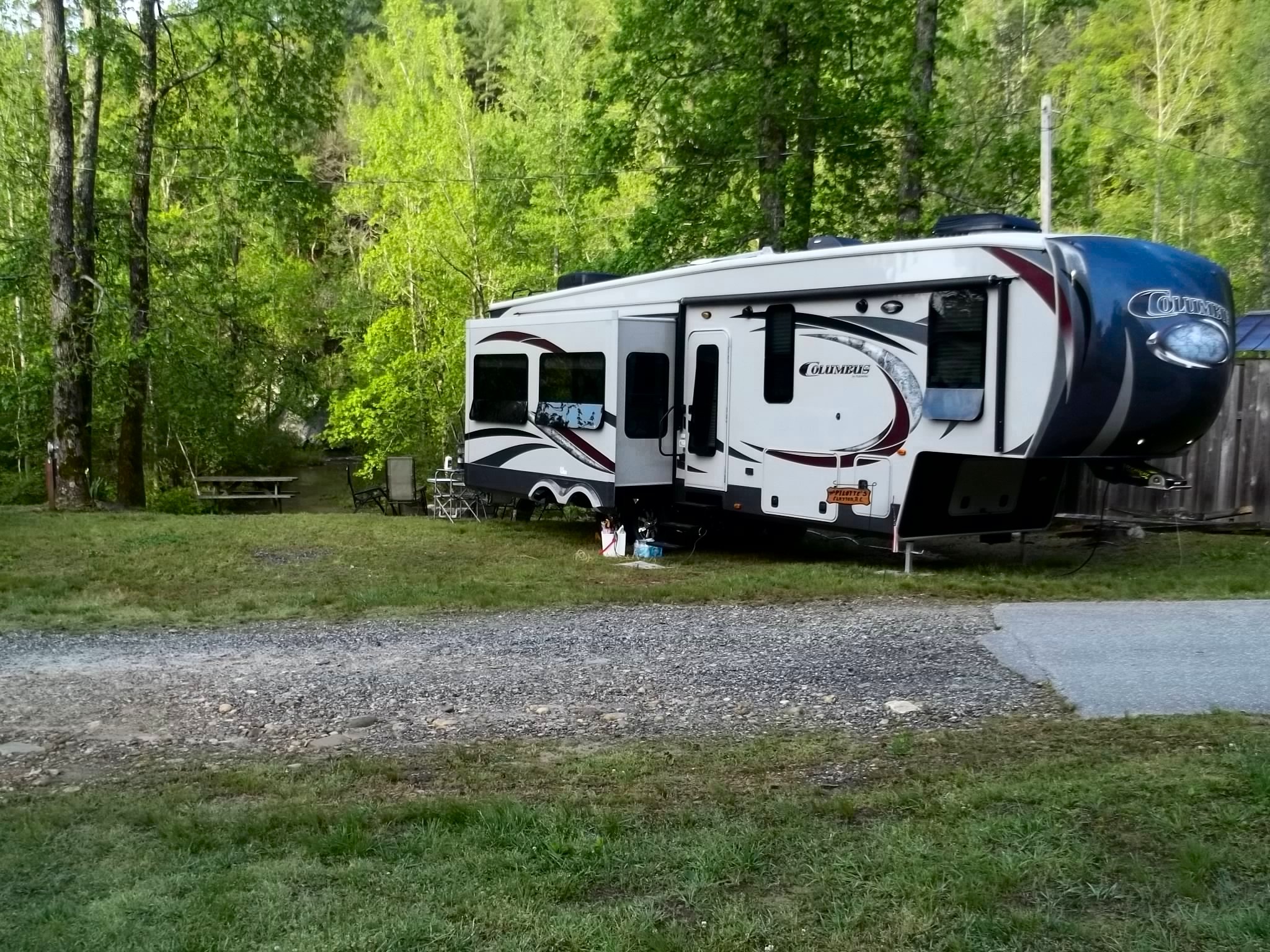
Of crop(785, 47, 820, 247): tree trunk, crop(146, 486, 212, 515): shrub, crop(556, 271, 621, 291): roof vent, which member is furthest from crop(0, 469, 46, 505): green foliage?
crop(785, 47, 820, 247): tree trunk

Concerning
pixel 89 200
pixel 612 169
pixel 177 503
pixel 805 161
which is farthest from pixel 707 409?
pixel 177 503

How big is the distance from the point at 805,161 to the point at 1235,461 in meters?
7.68

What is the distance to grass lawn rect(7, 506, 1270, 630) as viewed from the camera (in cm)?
917

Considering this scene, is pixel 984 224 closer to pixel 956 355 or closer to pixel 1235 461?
pixel 956 355

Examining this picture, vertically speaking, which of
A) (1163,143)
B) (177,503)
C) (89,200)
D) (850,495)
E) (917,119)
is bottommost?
(177,503)

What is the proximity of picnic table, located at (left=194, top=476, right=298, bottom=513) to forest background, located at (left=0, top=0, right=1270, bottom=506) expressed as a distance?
1.29 meters

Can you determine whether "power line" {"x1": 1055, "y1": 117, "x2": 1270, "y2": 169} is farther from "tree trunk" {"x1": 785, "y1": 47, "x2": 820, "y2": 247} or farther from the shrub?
the shrub

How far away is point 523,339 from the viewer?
14.0m

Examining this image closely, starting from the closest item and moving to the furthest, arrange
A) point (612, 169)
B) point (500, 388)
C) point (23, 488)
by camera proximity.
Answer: point (500, 388) < point (612, 169) < point (23, 488)

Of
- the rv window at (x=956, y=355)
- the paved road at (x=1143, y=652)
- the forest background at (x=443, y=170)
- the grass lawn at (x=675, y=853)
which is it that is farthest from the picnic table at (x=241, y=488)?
the grass lawn at (x=675, y=853)

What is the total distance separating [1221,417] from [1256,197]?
650 inches

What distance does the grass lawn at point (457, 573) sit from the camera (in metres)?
9.17

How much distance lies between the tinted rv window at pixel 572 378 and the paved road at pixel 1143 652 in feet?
17.4

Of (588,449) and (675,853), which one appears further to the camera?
(588,449)
